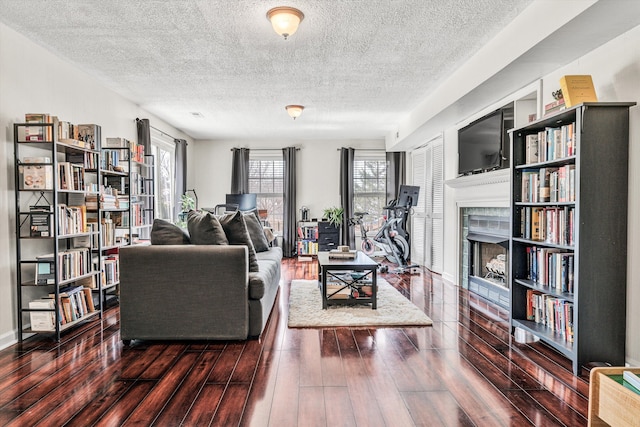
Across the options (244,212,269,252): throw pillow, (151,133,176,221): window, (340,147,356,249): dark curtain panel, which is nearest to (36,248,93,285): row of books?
(244,212,269,252): throw pillow

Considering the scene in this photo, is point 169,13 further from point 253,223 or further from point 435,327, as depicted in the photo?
point 435,327

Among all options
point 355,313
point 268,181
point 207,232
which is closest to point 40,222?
point 207,232

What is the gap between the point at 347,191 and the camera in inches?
313

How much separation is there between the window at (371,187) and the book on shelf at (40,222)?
587 cm

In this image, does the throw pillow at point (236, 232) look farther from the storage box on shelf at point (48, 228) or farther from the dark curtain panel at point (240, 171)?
the dark curtain panel at point (240, 171)

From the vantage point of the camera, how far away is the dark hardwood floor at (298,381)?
1912mm

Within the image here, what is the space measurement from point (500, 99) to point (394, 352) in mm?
2911

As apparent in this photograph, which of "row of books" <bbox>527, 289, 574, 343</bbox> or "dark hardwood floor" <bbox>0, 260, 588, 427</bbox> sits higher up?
"row of books" <bbox>527, 289, 574, 343</bbox>

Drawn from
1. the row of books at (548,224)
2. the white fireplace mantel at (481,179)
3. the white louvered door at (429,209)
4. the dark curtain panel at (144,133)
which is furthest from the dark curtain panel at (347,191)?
the row of books at (548,224)

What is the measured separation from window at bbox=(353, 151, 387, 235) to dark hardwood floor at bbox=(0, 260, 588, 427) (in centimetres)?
496

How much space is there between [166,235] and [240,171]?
511 centimetres

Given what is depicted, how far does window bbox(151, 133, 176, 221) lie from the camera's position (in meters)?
6.16

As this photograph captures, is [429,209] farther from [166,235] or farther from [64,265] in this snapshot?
[64,265]

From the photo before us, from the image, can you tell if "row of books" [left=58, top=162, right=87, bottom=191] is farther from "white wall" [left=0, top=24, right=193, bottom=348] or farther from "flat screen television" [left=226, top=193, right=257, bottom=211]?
"flat screen television" [left=226, top=193, right=257, bottom=211]
